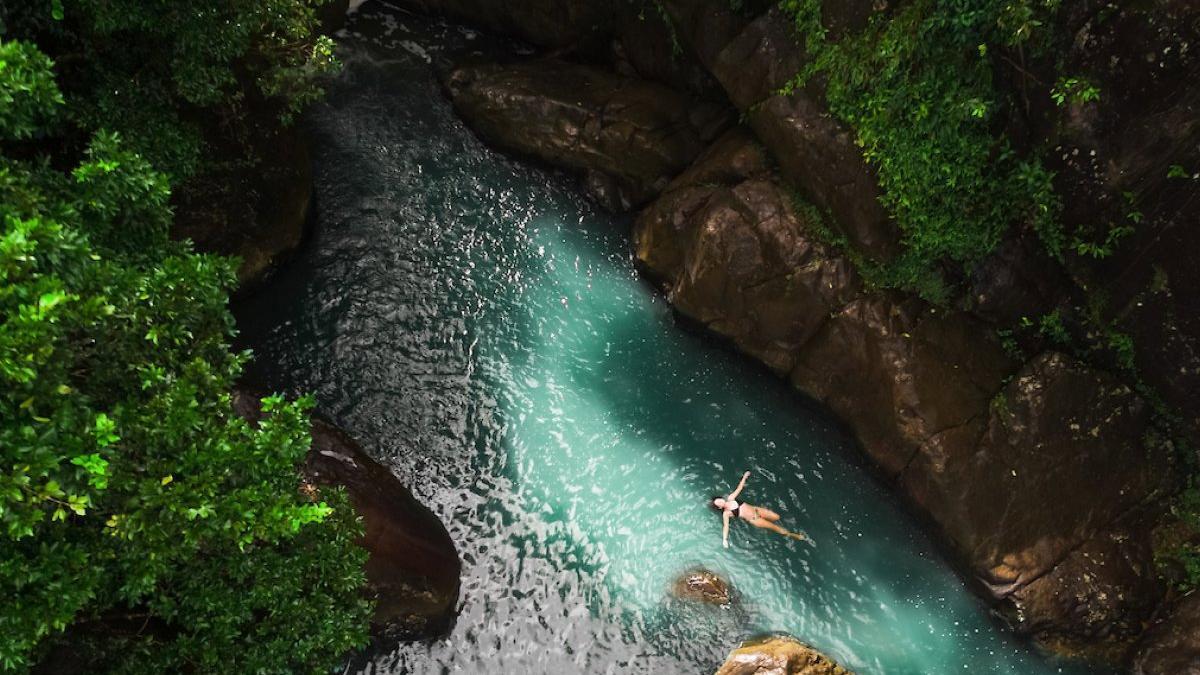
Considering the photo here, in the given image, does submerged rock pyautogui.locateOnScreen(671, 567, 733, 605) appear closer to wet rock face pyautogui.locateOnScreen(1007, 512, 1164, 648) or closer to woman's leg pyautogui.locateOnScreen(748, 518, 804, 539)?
woman's leg pyautogui.locateOnScreen(748, 518, 804, 539)

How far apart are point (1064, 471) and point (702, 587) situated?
714cm

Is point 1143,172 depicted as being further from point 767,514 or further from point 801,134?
point 767,514

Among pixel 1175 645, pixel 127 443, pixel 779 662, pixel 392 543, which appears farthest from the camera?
pixel 1175 645

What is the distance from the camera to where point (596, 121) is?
60.8 ft

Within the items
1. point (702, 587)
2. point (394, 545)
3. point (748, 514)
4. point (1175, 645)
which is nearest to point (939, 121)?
point (748, 514)

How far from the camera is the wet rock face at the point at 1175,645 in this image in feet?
40.0

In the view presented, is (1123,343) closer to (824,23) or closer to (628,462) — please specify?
(824,23)

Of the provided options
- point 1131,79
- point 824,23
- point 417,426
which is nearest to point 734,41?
point 824,23

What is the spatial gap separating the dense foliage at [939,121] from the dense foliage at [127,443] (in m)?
11.1

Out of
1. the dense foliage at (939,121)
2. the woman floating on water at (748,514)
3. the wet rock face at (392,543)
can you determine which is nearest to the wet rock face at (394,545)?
the wet rock face at (392,543)

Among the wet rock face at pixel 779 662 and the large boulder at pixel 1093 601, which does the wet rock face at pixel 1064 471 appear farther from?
the wet rock face at pixel 779 662

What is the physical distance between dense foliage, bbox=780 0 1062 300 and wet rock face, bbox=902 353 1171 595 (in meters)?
2.77

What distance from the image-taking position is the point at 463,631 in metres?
12.1

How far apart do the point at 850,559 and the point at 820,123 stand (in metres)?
8.58
